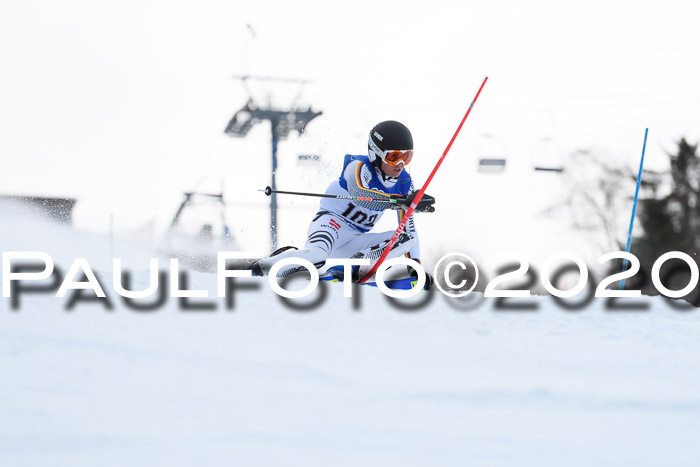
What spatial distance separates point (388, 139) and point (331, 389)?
3095mm

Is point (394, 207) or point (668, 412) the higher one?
point (394, 207)

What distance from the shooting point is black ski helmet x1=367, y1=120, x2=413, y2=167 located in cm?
625

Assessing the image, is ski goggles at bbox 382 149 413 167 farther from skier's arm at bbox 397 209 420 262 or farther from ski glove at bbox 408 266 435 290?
ski glove at bbox 408 266 435 290

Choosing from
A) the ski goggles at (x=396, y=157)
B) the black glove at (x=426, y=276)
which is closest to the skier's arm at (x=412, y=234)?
the black glove at (x=426, y=276)

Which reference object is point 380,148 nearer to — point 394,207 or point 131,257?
point 394,207

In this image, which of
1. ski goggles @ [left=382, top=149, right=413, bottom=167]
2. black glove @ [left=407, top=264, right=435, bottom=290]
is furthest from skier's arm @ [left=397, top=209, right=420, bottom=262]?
ski goggles @ [left=382, top=149, right=413, bottom=167]

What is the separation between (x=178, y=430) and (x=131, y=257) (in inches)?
458

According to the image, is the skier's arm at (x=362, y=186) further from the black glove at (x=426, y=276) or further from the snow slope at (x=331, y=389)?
the snow slope at (x=331, y=389)

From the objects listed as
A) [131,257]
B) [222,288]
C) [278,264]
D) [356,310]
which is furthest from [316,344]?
[131,257]

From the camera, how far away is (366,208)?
6.49m

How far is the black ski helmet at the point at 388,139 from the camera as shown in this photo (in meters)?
6.25

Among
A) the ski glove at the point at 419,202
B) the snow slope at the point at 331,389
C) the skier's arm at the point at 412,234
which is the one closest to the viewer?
the snow slope at the point at 331,389

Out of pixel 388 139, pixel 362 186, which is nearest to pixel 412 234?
pixel 362 186

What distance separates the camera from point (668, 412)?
11.7 feet
